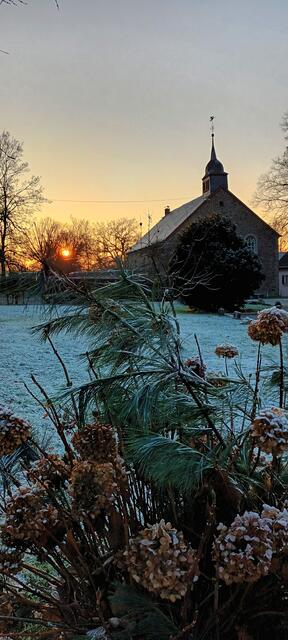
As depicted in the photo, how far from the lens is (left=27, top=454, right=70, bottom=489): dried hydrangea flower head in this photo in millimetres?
959

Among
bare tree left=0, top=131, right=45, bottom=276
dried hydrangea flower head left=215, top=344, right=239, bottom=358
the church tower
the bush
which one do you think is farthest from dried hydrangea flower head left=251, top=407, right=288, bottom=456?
the church tower

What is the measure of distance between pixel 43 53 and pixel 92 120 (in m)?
4.25

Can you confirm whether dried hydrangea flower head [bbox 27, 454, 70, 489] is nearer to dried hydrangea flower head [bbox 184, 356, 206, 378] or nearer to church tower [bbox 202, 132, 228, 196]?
dried hydrangea flower head [bbox 184, 356, 206, 378]

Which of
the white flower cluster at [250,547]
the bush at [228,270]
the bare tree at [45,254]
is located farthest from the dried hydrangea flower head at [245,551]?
the bush at [228,270]

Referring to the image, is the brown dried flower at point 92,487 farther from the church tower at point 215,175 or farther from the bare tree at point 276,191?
the church tower at point 215,175

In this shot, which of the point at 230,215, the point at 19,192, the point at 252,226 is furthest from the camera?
the point at 252,226

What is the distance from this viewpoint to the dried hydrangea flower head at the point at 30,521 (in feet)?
2.67

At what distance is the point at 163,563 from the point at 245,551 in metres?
0.13

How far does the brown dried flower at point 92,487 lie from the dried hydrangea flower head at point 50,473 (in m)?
0.17

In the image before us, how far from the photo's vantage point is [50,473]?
98 cm

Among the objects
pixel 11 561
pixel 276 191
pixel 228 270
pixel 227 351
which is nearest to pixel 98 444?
pixel 11 561

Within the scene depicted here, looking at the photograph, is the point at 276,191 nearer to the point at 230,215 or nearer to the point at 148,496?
the point at 230,215

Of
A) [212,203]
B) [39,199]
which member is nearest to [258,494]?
[39,199]

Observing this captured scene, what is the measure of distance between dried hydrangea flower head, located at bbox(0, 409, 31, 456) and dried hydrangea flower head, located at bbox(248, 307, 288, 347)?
0.60 m
